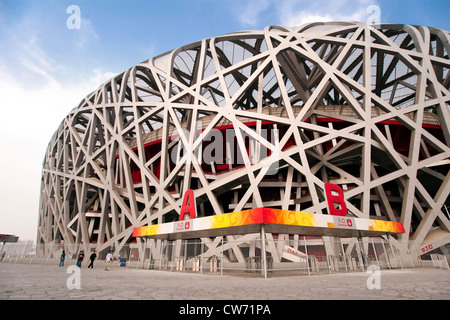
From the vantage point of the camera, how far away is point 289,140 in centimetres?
2905

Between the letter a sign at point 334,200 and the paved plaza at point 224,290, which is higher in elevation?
the letter a sign at point 334,200

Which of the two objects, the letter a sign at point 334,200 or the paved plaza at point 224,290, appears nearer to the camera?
the paved plaza at point 224,290

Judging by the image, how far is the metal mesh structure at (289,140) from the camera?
21406 millimetres

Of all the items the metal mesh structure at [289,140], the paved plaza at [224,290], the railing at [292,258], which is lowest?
the paved plaza at [224,290]

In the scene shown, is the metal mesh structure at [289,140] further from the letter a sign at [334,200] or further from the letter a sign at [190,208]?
the letter a sign at [190,208]

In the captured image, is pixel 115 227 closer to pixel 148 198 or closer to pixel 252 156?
pixel 148 198

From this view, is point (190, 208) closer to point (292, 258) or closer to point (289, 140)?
point (292, 258)

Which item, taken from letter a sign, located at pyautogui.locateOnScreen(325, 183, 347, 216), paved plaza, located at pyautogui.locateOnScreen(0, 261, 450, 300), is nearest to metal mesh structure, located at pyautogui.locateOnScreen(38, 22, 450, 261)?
letter a sign, located at pyautogui.locateOnScreen(325, 183, 347, 216)

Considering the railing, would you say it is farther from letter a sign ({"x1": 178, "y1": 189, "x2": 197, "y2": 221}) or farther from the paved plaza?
the paved plaza

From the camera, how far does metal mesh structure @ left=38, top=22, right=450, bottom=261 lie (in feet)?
70.2

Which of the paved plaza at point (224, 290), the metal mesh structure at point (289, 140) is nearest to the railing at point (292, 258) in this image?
the metal mesh structure at point (289, 140)

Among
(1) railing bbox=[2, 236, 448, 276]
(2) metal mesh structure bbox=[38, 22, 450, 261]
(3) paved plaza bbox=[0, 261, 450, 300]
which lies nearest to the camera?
(3) paved plaza bbox=[0, 261, 450, 300]

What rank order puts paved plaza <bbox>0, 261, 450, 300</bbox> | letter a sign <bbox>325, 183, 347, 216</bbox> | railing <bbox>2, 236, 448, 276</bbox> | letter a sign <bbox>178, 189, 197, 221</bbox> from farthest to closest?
1. letter a sign <bbox>178, 189, 197, 221</bbox>
2. letter a sign <bbox>325, 183, 347, 216</bbox>
3. railing <bbox>2, 236, 448, 276</bbox>
4. paved plaza <bbox>0, 261, 450, 300</bbox>

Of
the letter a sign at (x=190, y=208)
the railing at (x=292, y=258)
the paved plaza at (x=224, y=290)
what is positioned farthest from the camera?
the letter a sign at (x=190, y=208)
